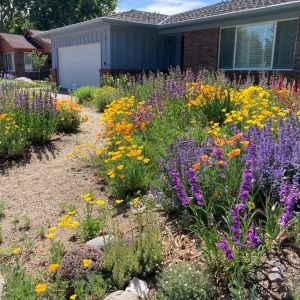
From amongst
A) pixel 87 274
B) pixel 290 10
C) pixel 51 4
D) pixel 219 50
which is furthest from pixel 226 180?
pixel 51 4

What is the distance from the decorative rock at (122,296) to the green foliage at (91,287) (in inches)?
3.5

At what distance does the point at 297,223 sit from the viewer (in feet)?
9.04

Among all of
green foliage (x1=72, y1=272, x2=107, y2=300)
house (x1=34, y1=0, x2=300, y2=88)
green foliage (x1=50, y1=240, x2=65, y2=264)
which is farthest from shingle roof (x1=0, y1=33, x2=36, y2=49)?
green foliage (x1=72, y1=272, x2=107, y2=300)

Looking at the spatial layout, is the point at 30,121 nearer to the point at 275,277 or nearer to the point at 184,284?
the point at 184,284

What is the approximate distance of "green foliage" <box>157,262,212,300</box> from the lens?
7.86 ft

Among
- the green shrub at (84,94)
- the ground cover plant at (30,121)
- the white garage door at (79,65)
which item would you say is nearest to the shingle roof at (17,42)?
the white garage door at (79,65)

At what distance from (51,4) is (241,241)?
155 ft

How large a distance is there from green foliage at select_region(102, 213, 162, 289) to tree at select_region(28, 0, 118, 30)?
1746 inches

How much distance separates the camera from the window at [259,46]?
479 inches

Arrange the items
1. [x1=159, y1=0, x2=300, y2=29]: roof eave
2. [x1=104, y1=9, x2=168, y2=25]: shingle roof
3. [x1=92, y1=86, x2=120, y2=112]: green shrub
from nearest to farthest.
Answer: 1. [x1=92, y1=86, x2=120, y2=112]: green shrub
2. [x1=159, y1=0, x2=300, y2=29]: roof eave
3. [x1=104, y1=9, x2=168, y2=25]: shingle roof

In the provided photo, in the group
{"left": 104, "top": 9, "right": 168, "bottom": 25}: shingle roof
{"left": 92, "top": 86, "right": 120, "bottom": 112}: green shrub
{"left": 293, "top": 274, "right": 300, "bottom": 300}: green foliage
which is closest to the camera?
{"left": 293, "top": 274, "right": 300, "bottom": 300}: green foliage

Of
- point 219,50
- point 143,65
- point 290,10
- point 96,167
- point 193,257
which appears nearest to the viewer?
point 193,257

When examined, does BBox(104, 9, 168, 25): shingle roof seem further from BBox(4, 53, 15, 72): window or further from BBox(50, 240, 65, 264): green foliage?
BBox(4, 53, 15, 72): window

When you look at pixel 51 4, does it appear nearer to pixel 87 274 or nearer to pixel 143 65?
pixel 143 65
